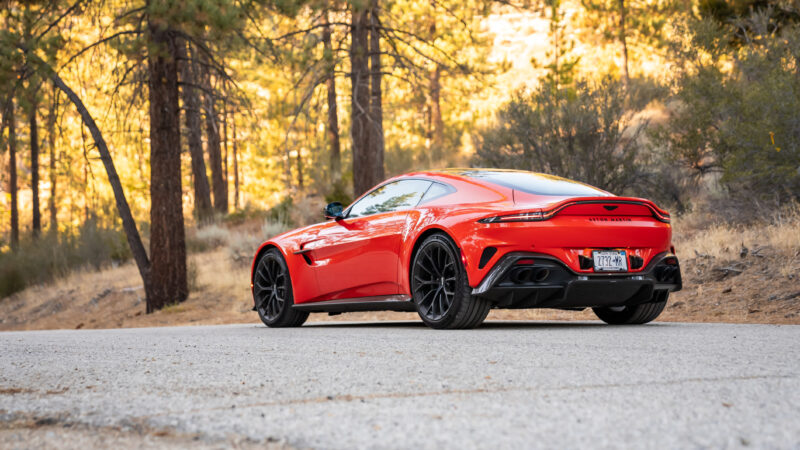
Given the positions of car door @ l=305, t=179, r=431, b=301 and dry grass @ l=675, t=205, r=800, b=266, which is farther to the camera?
dry grass @ l=675, t=205, r=800, b=266

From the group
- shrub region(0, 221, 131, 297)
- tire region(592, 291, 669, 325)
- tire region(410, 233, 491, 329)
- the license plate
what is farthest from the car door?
shrub region(0, 221, 131, 297)

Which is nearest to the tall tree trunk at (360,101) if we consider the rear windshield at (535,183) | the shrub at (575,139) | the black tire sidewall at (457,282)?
the shrub at (575,139)

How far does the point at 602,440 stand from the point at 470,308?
4.33m

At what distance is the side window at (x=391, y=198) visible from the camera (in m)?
8.59

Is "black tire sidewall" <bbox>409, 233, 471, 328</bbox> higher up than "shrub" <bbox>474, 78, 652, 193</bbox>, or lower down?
lower down

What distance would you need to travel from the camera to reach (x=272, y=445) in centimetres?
337

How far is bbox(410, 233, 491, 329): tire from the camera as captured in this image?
7598mm

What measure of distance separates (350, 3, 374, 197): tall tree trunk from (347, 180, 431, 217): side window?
30.5ft

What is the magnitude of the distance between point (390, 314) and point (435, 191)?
6565mm

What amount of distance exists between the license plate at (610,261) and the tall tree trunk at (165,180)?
11.1 meters

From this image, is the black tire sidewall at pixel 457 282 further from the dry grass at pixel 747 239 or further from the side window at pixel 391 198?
the dry grass at pixel 747 239

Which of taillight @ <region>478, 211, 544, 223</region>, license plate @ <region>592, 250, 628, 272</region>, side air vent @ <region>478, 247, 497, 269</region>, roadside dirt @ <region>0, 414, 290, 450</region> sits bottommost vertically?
roadside dirt @ <region>0, 414, 290, 450</region>

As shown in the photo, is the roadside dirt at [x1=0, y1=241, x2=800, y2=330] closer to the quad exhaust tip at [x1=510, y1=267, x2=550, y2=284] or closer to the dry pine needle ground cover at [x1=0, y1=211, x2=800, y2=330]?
the dry pine needle ground cover at [x1=0, y1=211, x2=800, y2=330]

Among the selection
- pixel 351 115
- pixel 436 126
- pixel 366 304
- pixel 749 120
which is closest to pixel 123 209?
pixel 351 115
